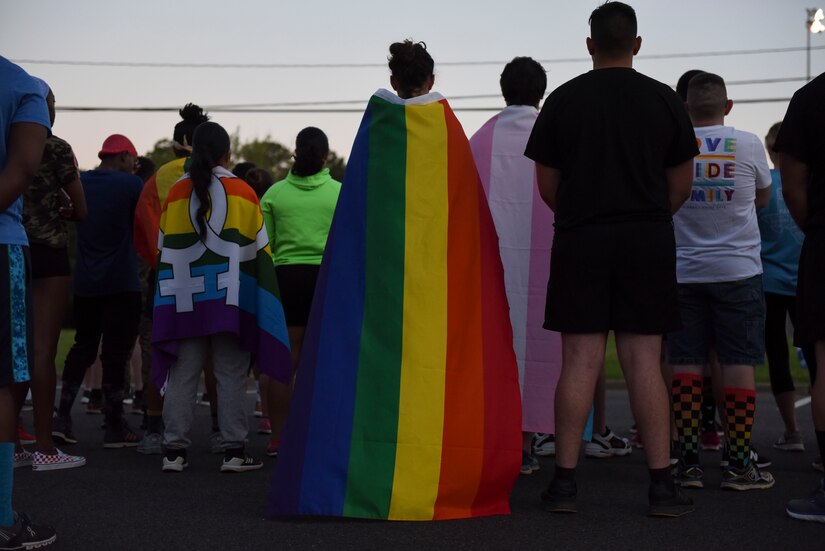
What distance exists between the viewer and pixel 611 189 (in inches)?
181

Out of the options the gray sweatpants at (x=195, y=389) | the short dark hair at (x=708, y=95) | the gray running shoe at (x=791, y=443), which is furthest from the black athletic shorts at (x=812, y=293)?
the gray sweatpants at (x=195, y=389)

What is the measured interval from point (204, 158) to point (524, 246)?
1.89 metres

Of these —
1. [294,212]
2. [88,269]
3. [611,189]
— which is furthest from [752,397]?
[88,269]

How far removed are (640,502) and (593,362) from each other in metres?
0.76

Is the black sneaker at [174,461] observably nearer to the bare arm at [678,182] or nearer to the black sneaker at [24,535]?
the black sneaker at [24,535]

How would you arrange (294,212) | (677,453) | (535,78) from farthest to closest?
(294,212) < (677,453) < (535,78)

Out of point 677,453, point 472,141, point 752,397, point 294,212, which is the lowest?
point 677,453

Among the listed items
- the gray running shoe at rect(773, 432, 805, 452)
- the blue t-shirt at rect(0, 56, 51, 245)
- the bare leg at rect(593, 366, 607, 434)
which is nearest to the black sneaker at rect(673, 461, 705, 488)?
the bare leg at rect(593, 366, 607, 434)

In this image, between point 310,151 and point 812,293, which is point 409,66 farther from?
point 812,293

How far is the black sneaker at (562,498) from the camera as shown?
15.0ft

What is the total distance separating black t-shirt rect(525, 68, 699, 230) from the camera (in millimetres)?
4590

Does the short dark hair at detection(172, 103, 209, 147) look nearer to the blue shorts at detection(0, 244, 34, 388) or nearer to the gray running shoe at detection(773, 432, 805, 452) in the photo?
the blue shorts at detection(0, 244, 34, 388)

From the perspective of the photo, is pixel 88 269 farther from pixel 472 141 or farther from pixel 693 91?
pixel 693 91

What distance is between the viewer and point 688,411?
5.47m
